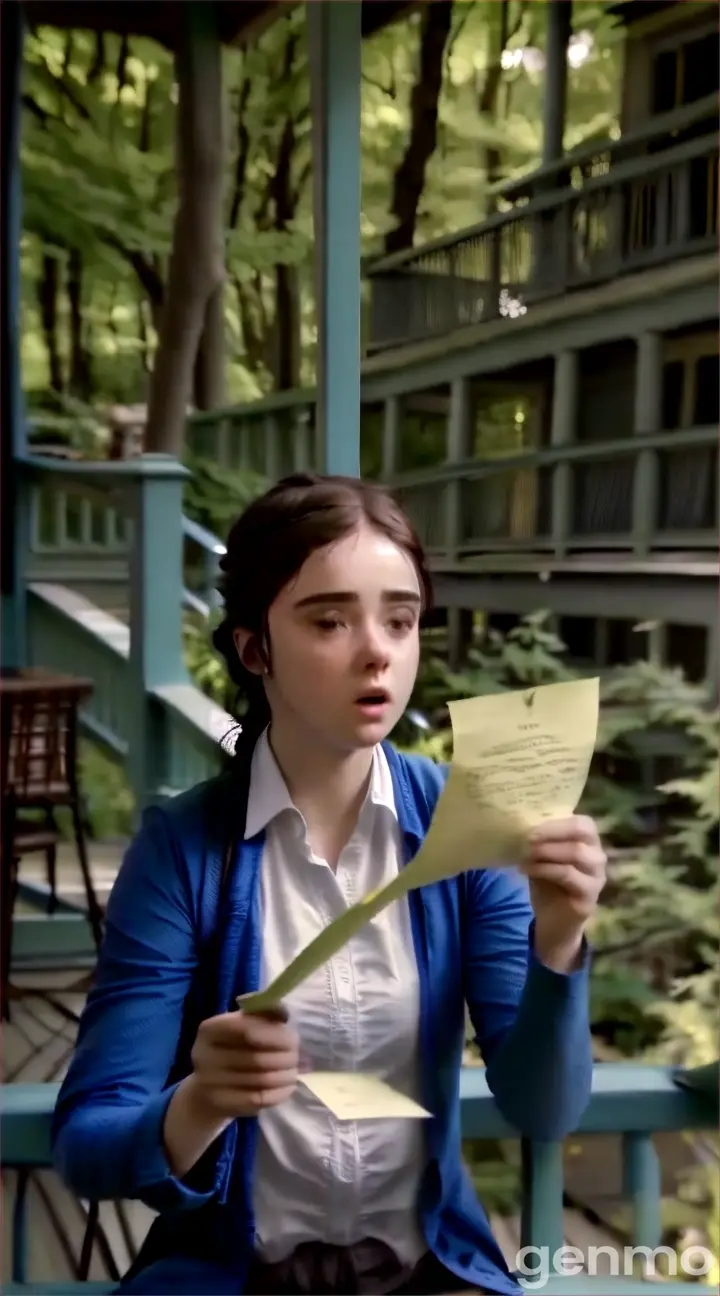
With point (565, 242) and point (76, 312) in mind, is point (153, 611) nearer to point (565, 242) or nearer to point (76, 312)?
point (76, 312)

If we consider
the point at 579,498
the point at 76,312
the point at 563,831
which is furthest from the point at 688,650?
the point at 76,312

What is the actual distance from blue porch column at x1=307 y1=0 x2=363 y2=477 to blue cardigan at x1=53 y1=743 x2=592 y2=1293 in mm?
228

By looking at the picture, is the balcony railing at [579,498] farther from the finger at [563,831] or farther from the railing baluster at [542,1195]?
the railing baluster at [542,1195]

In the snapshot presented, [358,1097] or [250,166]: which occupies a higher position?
[250,166]

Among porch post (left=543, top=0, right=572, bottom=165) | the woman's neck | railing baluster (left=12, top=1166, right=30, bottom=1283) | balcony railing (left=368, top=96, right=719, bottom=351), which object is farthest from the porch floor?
porch post (left=543, top=0, right=572, bottom=165)

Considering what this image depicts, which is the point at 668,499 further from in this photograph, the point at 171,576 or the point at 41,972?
the point at 41,972

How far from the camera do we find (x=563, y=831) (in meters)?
0.54

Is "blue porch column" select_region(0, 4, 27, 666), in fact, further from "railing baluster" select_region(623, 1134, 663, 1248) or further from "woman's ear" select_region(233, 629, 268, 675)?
"railing baluster" select_region(623, 1134, 663, 1248)

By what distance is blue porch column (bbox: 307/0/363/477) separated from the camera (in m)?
0.70

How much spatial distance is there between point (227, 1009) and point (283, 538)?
0.26 meters

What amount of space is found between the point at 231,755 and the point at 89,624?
0.14m

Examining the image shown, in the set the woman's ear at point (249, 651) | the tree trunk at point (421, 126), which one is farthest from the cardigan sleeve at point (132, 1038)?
the tree trunk at point (421, 126)

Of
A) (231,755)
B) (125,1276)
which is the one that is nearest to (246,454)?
(231,755)

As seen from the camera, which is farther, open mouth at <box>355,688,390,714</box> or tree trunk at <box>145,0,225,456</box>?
tree trunk at <box>145,0,225,456</box>
